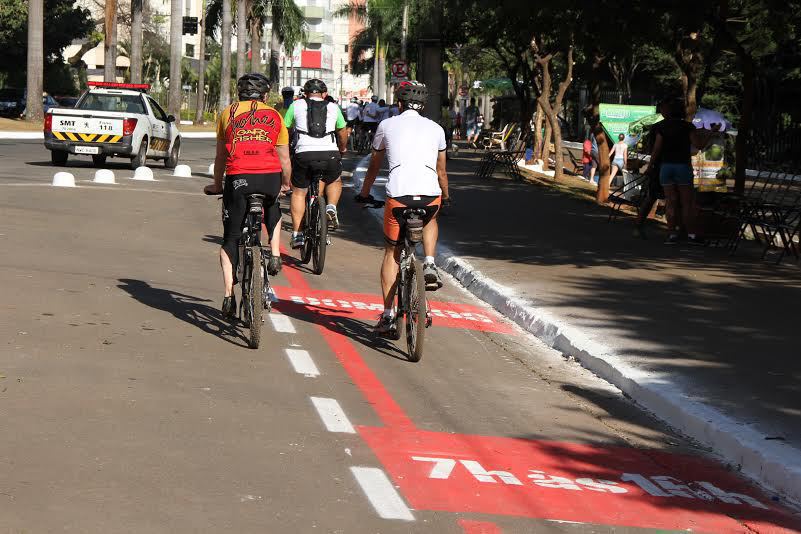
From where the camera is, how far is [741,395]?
8.14 m

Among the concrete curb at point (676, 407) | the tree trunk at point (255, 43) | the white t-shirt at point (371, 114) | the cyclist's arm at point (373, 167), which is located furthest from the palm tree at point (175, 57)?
the cyclist's arm at point (373, 167)

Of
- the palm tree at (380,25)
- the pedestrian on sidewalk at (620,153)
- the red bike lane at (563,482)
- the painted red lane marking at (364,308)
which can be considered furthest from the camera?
the palm tree at (380,25)

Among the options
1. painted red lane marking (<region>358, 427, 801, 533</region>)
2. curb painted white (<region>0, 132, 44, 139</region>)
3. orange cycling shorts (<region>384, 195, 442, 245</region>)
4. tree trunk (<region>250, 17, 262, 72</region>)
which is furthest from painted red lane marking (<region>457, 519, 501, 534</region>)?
tree trunk (<region>250, 17, 262, 72</region>)

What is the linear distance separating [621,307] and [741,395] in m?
3.46

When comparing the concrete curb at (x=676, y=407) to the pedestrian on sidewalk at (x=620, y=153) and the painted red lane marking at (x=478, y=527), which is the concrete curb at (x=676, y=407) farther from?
the pedestrian on sidewalk at (x=620, y=153)

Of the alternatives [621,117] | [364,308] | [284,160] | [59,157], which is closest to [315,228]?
[364,308]

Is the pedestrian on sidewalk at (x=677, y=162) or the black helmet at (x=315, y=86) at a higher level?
the black helmet at (x=315, y=86)

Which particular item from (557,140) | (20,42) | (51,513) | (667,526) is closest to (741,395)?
(667,526)

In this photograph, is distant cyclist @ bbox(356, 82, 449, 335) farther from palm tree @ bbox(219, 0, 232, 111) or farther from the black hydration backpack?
palm tree @ bbox(219, 0, 232, 111)

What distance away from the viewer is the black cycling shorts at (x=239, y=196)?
361 inches

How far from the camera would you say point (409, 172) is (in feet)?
30.3

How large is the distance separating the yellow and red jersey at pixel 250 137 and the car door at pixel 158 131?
19.3 metres

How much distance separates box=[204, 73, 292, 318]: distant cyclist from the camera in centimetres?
919

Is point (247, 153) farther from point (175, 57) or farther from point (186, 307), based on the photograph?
point (175, 57)
